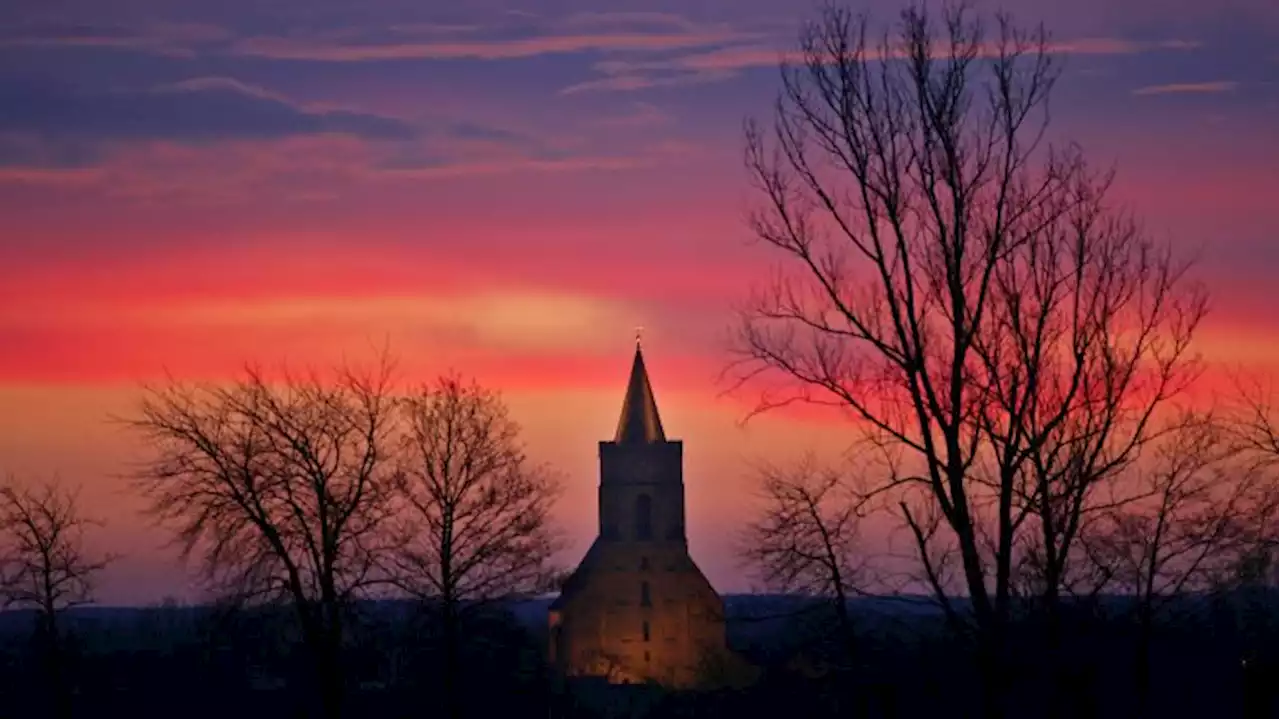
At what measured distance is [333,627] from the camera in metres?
36.5

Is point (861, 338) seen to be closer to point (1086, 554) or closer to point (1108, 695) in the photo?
point (1086, 554)

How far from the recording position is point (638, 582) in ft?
525

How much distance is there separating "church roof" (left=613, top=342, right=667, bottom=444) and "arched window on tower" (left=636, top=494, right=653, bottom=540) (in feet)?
16.1

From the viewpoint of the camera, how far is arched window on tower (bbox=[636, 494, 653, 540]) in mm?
163125

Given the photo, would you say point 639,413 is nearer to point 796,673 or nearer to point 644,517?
point 644,517

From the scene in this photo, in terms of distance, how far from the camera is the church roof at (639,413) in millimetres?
162625

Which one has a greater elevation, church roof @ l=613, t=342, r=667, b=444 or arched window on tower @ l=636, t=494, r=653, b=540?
church roof @ l=613, t=342, r=667, b=444

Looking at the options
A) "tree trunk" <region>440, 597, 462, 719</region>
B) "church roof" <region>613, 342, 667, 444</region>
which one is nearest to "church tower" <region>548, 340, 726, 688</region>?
"church roof" <region>613, 342, 667, 444</region>

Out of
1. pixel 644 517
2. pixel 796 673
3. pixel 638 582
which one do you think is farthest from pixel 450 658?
pixel 644 517

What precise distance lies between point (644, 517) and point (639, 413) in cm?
864

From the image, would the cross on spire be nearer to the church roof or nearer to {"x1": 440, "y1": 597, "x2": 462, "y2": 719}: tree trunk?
the church roof

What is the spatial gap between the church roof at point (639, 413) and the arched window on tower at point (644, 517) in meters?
4.90

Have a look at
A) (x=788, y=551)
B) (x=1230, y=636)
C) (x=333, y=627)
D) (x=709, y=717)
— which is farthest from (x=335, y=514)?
(x=709, y=717)

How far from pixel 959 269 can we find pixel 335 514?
15690 millimetres
